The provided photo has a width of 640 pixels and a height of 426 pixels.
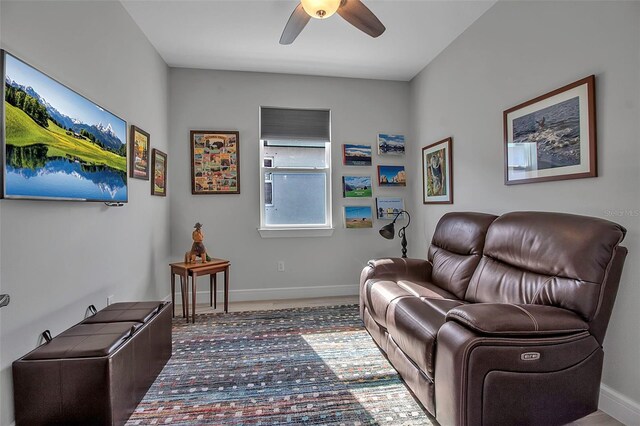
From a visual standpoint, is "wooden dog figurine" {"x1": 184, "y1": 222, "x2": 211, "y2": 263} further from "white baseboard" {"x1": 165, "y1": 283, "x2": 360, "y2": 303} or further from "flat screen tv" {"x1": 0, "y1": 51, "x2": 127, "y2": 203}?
"flat screen tv" {"x1": 0, "y1": 51, "x2": 127, "y2": 203}

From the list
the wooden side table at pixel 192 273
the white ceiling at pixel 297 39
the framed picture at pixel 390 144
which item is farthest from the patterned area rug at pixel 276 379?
the white ceiling at pixel 297 39

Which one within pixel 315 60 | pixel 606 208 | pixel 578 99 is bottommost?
pixel 606 208

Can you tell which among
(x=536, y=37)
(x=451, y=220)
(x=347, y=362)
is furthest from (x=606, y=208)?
(x=347, y=362)

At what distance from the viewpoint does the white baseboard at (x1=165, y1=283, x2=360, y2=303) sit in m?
3.68

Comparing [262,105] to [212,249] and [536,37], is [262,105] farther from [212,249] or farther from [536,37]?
[536,37]

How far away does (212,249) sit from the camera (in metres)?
3.68

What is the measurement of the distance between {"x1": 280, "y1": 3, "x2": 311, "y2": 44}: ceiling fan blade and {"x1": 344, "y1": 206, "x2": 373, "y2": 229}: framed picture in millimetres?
2100

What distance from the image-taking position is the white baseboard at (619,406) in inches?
62.9

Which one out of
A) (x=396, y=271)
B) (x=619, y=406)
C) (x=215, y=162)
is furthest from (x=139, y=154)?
(x=619, y=406)

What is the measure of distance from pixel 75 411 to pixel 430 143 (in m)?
3.70

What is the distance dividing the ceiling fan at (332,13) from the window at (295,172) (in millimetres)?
1490

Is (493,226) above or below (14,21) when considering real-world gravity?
below

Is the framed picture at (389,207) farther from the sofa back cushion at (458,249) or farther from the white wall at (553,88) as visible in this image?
the sofa back cushion at (458,249)

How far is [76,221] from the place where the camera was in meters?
1.88
